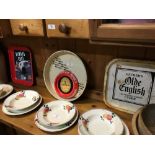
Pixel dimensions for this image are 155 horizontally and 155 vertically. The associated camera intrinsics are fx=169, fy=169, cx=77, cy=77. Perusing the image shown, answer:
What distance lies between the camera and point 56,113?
0.96 m

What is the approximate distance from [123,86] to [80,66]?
27cm

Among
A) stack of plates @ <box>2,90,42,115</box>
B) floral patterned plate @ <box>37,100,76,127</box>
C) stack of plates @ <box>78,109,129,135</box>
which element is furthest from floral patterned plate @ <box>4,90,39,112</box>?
stack of plates @ <box>78,109,129,135</box>

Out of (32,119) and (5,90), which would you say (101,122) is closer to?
(32,119)

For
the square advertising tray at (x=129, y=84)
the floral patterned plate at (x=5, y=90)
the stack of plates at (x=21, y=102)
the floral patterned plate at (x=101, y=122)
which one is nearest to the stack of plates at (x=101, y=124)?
the floral patterned plate at (x=101, y=122)

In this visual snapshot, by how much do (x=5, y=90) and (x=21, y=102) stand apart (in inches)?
7.9

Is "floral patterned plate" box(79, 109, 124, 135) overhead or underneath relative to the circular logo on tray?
underneath

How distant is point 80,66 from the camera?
3.30 ft

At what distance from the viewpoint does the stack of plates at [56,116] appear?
84 centimetres

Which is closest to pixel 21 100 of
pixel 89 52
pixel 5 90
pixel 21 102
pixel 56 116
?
pixel 21 102

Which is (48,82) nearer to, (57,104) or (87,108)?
(57,104)

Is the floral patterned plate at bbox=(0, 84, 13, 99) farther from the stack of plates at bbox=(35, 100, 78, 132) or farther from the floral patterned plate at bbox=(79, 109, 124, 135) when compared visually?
the floral patterned plate at bbox=(79, 109, 124, 135)

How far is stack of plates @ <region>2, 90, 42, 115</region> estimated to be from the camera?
97 cm

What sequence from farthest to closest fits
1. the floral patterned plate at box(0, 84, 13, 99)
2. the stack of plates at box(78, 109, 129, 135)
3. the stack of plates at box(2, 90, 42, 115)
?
1. the floral patterned plate at box(0, 84, 13, 99)
2. the stack of plates at box(2, 90, 42, 115)
3. the stack of plates at box(78, 109, 129, 135)

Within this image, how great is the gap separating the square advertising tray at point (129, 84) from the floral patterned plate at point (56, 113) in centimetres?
22
